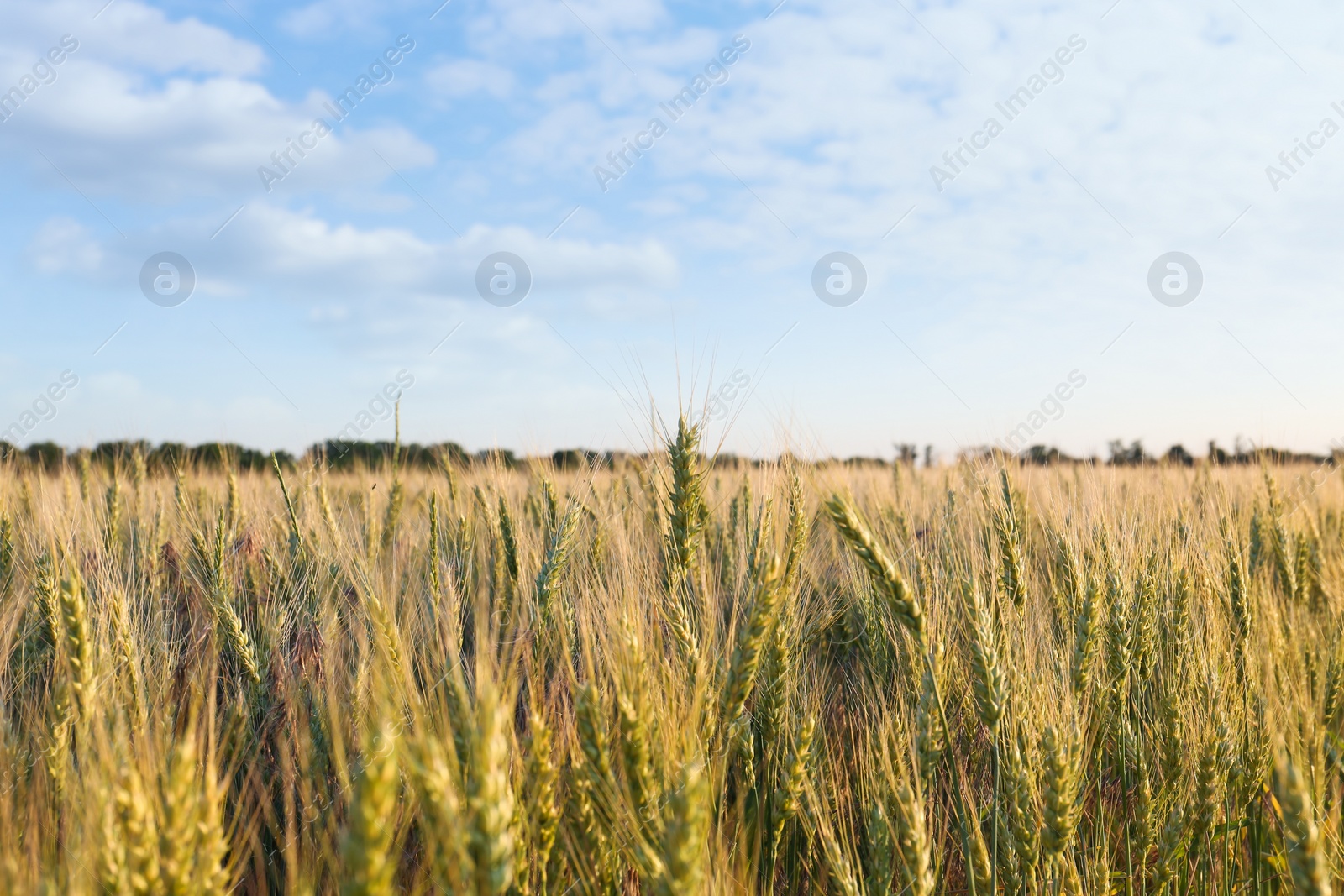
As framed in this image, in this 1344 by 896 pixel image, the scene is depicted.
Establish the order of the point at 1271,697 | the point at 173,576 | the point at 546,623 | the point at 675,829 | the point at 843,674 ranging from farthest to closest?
the point at 173,576
the point at 843,674
the point at 546,623
the point at 1271,697
the point at 675,829

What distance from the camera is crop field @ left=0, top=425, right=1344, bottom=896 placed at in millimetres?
1347

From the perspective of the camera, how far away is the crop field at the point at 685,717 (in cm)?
135

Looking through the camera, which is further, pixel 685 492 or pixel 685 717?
pixel 685 492

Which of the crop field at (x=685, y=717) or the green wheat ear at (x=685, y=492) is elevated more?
the green wheat ear at (x=685, y=492)

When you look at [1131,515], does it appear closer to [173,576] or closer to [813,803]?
[813,803]

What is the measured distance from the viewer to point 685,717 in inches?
67.2

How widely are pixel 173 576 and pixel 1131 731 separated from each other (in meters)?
4.73

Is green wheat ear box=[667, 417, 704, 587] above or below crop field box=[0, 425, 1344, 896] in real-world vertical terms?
above

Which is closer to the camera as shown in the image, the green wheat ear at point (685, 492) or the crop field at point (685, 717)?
the crop field at point (685, 717)

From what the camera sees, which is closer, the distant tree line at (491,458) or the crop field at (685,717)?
the crop field at (685,717)

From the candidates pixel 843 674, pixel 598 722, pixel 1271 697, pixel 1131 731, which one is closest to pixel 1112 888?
pixel 1131 731

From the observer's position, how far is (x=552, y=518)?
351 centimetres

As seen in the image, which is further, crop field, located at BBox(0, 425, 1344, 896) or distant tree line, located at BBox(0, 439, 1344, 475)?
distant tree line, located at BBox(0, 439, 1344, 475)

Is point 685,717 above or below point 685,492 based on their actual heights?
below
